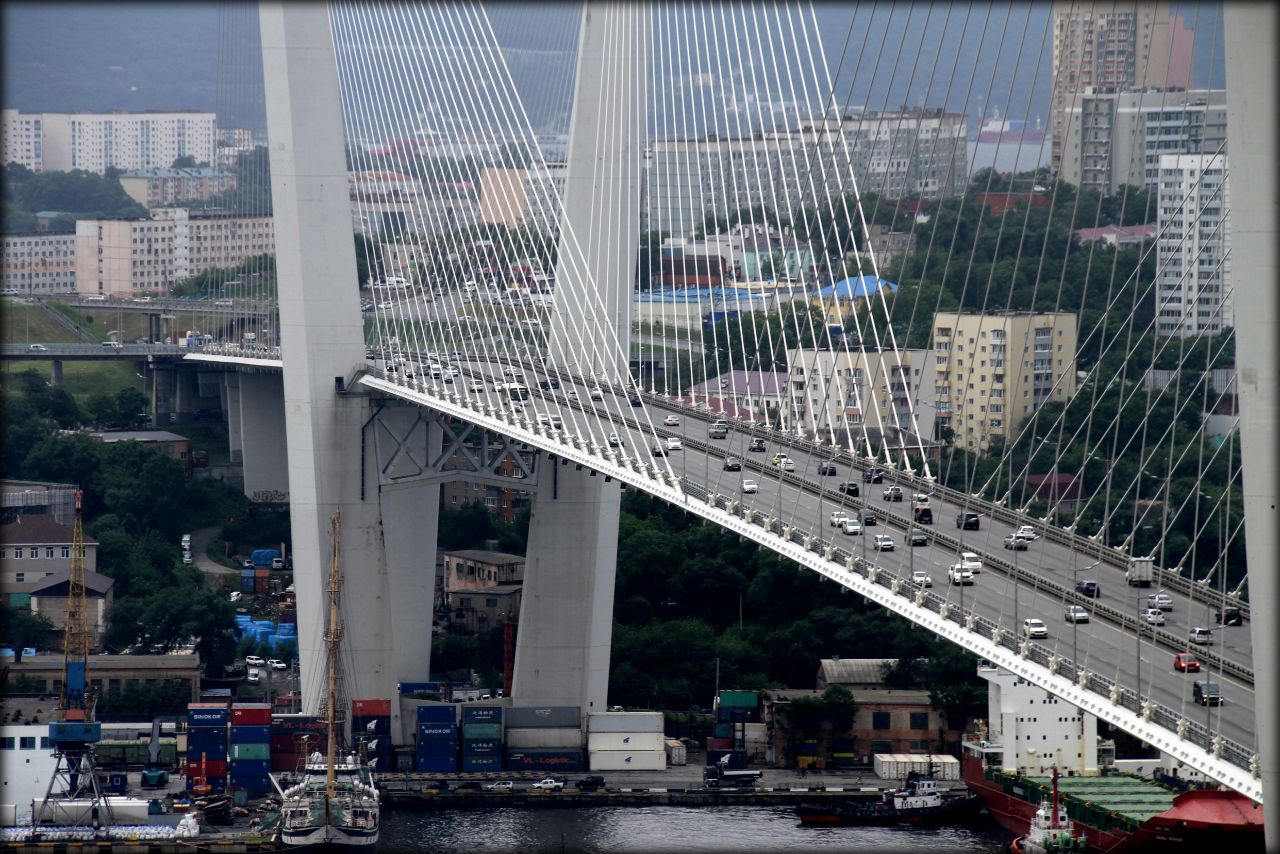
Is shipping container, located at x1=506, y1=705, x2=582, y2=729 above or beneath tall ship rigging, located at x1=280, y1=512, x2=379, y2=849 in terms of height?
above

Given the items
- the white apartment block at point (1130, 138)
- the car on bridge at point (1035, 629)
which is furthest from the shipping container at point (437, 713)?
the white apartment block at point (1130, 138)

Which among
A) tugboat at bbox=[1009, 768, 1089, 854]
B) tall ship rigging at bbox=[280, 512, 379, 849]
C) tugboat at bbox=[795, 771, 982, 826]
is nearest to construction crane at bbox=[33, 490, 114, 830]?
tall ship rigging at bbox=[280, 512, 379, 849]

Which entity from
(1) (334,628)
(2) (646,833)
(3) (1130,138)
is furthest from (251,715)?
(3) (1130,138)

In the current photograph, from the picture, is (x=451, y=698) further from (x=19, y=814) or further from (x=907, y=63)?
(x=907, y=63)

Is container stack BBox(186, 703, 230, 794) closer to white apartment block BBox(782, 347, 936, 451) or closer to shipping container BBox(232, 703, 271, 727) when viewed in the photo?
shipping container BBox(232, 703, 271, 727)

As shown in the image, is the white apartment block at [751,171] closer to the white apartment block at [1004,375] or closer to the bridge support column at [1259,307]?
the white apartment block at [1004,375]

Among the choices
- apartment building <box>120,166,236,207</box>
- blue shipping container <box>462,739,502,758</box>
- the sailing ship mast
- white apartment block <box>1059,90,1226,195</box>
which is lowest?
blue shipping container <box>462,739,502,758</box>
